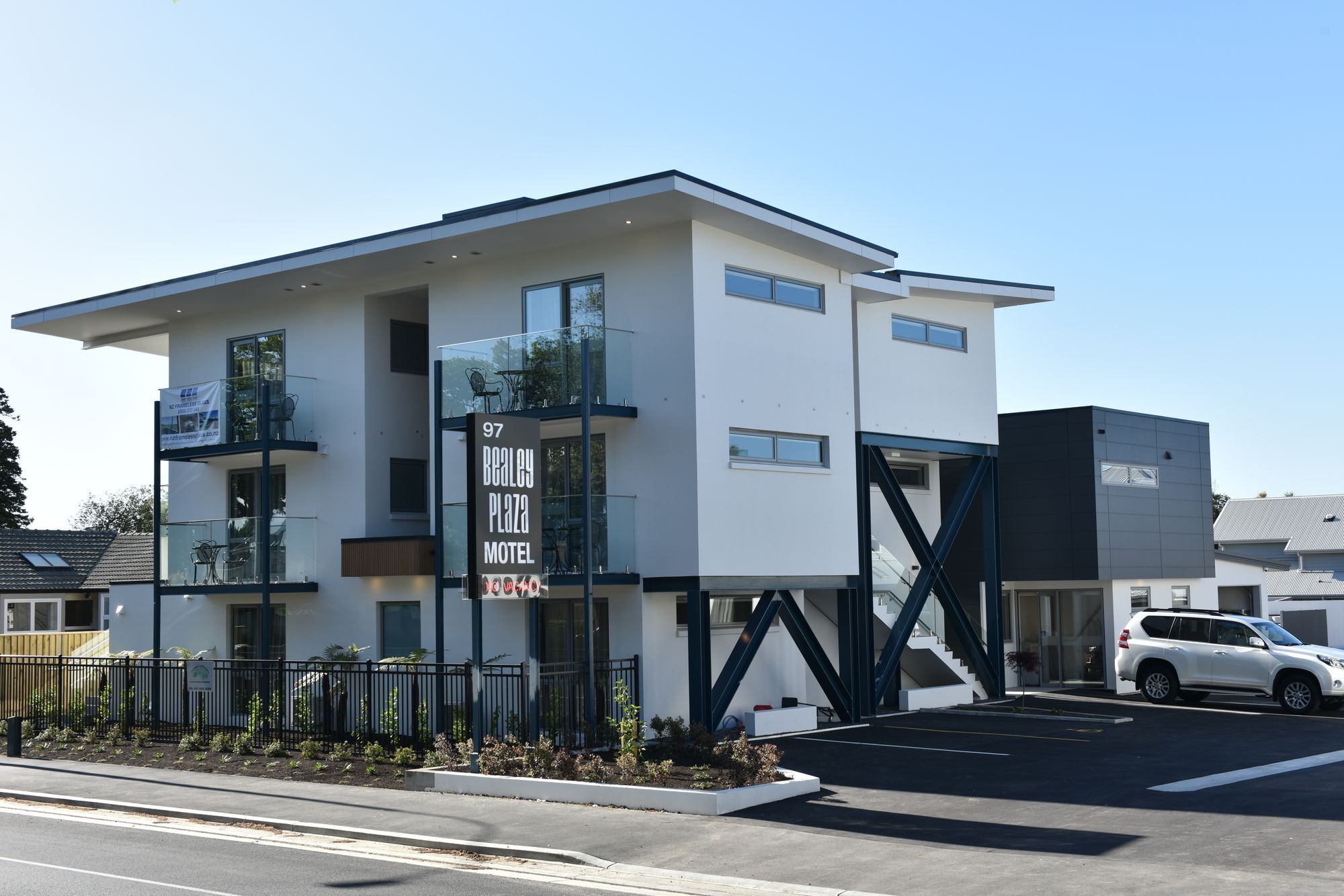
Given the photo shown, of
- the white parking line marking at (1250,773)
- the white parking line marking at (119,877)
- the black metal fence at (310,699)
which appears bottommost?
the white parking line marking at (1250,773)

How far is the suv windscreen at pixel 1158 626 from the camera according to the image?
26.9m

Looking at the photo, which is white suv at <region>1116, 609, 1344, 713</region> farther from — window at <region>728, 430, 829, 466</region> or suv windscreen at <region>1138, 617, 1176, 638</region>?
window at <region>728, 430, 829, 466</region>

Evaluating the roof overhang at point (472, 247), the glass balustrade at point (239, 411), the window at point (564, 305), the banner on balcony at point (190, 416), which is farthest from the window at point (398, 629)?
the roof overhang at point (472, 247)

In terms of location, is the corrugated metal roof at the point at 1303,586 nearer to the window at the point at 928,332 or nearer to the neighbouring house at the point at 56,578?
the window at the point at 928,332

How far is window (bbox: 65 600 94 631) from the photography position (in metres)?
42.9

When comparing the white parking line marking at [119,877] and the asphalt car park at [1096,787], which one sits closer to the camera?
the white parking line marking at [119,877]

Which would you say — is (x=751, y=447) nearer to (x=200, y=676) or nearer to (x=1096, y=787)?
(x=1096, y=787)

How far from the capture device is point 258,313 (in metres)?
27.7

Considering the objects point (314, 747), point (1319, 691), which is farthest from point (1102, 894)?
point (1319, 691)

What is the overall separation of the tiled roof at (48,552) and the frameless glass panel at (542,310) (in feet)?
84.9

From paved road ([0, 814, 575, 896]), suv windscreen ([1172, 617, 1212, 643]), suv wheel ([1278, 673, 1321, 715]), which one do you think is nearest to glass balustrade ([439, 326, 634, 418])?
paved road ([0, 814, 575, 896])

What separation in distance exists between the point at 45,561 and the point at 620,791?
33.9 meters

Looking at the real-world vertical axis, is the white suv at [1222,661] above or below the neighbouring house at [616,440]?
below

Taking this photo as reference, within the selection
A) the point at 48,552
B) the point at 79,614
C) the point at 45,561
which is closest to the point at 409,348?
the point at 79,614
